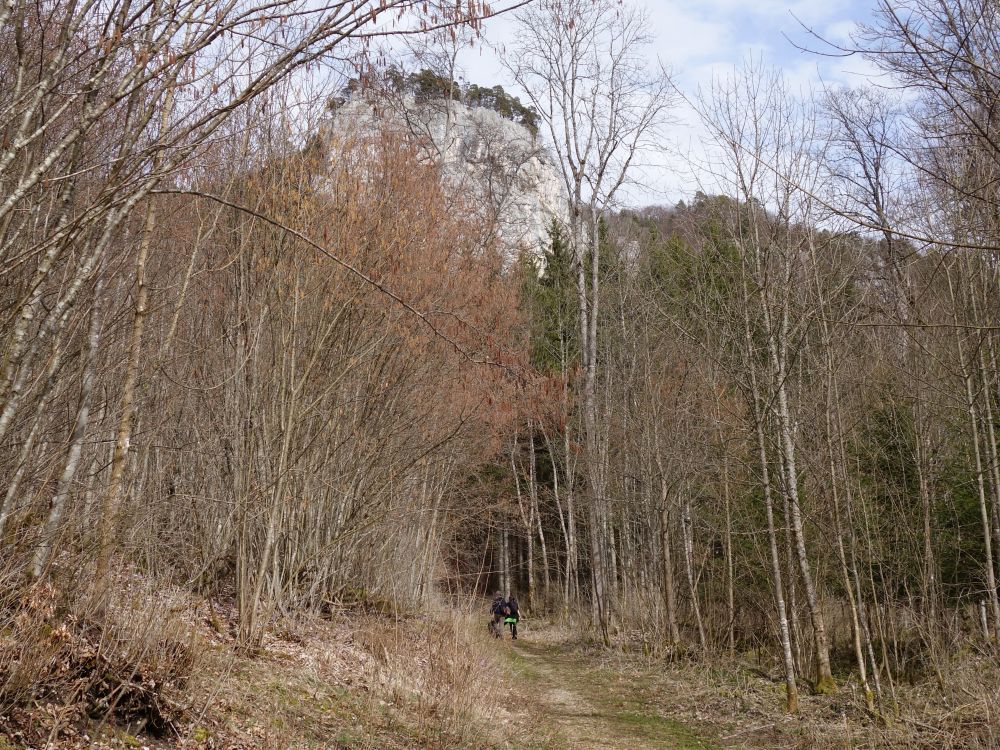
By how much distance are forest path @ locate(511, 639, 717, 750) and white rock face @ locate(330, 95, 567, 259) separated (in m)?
5.89

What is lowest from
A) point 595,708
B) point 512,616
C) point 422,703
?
point 512,616

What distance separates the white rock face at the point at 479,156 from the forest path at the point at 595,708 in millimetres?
5889

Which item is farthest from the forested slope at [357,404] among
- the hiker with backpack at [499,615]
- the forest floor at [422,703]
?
the hiker with backpack at [499,615]

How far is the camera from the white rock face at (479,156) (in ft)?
26.7

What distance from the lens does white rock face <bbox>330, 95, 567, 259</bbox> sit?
8133mm

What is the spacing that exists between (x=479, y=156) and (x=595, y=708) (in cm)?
2901

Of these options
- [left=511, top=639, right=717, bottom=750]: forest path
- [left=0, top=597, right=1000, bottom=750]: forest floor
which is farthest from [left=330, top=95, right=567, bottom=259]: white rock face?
[left=511, top=639, right=717, bottom=750]: forest path

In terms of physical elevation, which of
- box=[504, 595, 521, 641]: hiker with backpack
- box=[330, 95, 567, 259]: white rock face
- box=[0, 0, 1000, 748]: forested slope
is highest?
box=[330, 95, 567, 259]: white rock face

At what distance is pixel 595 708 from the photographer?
8.79 metres

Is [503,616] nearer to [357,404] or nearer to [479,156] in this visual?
[357,404]

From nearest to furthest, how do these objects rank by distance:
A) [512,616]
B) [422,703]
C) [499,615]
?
[422,703] → [499,615] → [512,616]

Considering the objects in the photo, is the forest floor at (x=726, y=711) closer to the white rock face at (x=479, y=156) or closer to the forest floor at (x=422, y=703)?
the forest floor at (x=422, y=703)

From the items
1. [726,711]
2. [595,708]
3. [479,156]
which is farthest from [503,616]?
[479,156]

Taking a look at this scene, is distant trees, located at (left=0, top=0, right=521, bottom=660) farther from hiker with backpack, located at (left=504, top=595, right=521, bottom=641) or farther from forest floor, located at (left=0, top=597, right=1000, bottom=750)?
hiker with backpack, located at (left=504, top=595, right=521, bottom=641)
